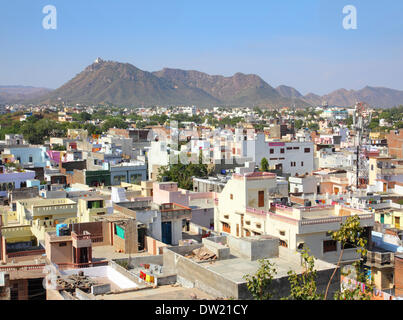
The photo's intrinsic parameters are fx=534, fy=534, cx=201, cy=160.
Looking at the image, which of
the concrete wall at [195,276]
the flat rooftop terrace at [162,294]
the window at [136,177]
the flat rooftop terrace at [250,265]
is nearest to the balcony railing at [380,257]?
the flat rooftop terrace at [250,265]

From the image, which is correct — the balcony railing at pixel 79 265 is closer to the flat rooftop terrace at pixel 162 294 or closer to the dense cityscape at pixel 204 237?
the dense cityscape at pixel 204 237

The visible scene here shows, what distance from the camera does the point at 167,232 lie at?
15.6 meters

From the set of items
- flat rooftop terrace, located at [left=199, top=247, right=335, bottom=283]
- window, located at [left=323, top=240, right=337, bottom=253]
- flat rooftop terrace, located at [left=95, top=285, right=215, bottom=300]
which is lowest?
window, located at [left=323, top=240, right=337, bottom=253]

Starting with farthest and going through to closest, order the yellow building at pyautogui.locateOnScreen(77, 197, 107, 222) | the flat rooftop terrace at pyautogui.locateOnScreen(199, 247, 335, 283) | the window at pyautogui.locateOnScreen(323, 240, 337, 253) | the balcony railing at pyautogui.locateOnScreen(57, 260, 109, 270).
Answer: the yellow building at pyautogui.locateOnScreen(77, 197, 107, 222) → the window at pyautogui.locateOnScreen(323, 240, 337, 253) → the balcony railing at pyautogui.locateOnScreen(57, 260, 109, 270) → the flat rooftop terrace at pyautogui.locateOnScreen(199, 247, 335, 283)

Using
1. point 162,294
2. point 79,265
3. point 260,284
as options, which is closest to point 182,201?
point 79,265

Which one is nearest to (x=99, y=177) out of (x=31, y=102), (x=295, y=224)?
(x=295, y=224)

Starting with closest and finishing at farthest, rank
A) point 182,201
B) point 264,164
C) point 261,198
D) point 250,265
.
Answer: point 250,265
point 261,198
point 182,201
point 264,164

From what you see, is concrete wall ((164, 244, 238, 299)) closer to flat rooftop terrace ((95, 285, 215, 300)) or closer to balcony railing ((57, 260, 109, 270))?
flat rooftop terrace ((95, 285, 215, 300))

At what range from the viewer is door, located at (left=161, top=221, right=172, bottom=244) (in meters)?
15.5

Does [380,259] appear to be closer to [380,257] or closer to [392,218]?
[380,257]

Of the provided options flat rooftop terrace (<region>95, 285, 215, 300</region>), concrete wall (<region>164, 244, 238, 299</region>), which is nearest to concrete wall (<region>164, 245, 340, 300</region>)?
concrete wall (<region>164, 244, 238, 299</region>)

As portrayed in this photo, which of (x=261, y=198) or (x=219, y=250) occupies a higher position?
(x=261, y=198)

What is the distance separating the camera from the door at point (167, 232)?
15.5 meters
